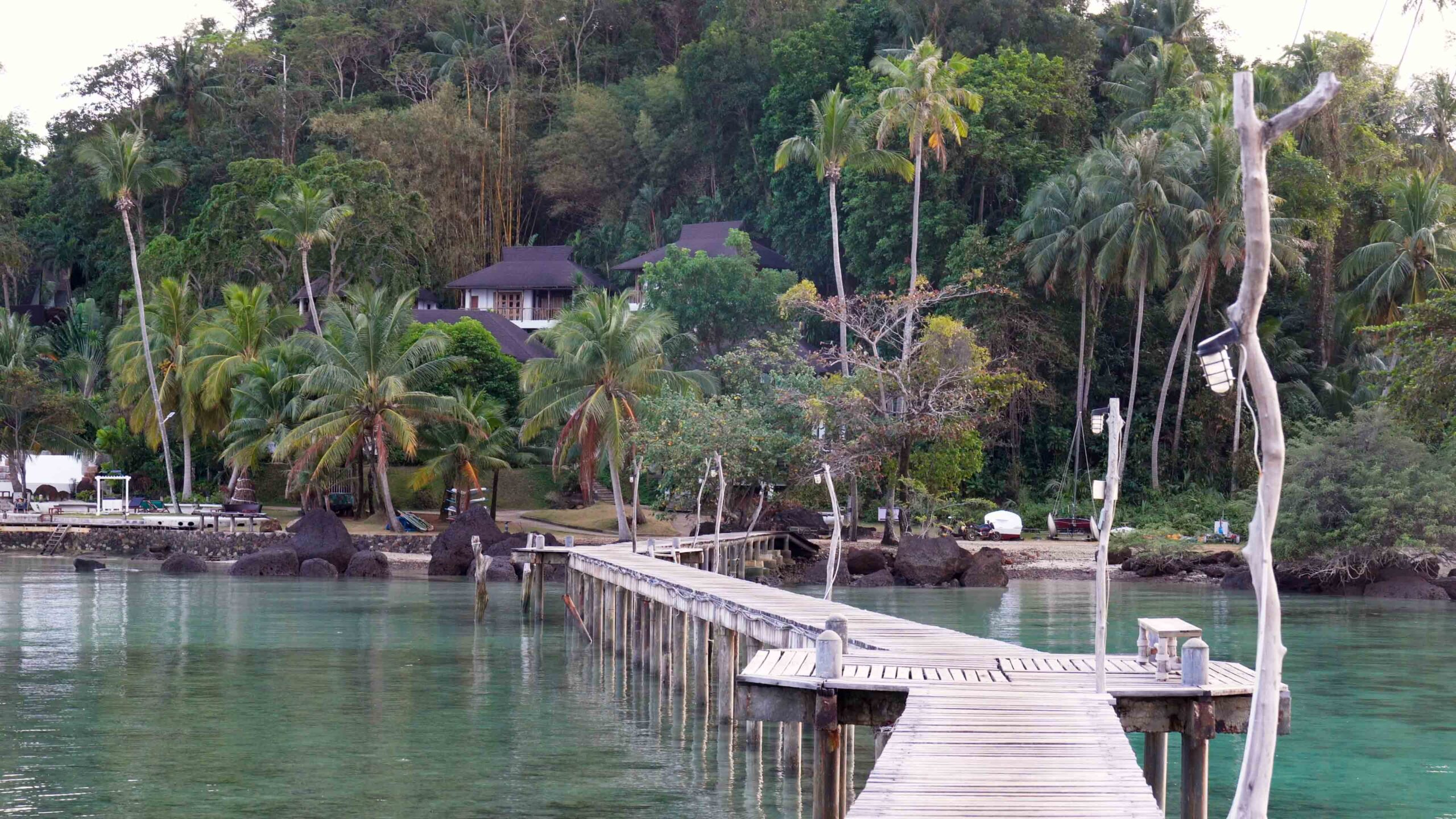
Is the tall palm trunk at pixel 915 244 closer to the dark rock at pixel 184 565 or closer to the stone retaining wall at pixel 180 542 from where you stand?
the stone retaining wall at pixel 180 542

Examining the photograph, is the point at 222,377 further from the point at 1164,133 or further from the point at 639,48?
the point at 639,48

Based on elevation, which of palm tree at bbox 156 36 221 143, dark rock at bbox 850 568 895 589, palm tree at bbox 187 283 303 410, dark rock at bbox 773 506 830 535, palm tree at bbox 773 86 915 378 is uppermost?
palm tree at bbox 156 36 221 143

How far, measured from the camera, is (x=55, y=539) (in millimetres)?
53594

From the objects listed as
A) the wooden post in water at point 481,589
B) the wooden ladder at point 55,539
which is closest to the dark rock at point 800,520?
the wooden post in water at point 481,589

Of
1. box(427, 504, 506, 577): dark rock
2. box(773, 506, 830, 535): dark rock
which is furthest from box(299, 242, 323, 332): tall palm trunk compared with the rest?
box(773, 506, 830, 535): dark rock

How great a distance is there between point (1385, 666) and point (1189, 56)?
39.9 m

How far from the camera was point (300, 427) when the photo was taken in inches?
1895

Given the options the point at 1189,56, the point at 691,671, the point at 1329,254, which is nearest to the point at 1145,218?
the point at 1329,254

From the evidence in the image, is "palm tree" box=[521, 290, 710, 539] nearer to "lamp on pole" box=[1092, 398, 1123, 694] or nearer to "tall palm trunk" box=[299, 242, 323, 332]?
"tall palm trunk" box=[299, 242, 323, 332]

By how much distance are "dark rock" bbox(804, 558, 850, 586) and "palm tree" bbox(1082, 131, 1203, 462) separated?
12.1 meters

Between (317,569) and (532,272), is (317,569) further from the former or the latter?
(532,272)

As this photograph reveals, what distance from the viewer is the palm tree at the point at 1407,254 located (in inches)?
1918

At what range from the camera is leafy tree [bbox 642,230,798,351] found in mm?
57938

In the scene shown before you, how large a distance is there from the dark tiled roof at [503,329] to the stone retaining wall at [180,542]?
51.8 feet
